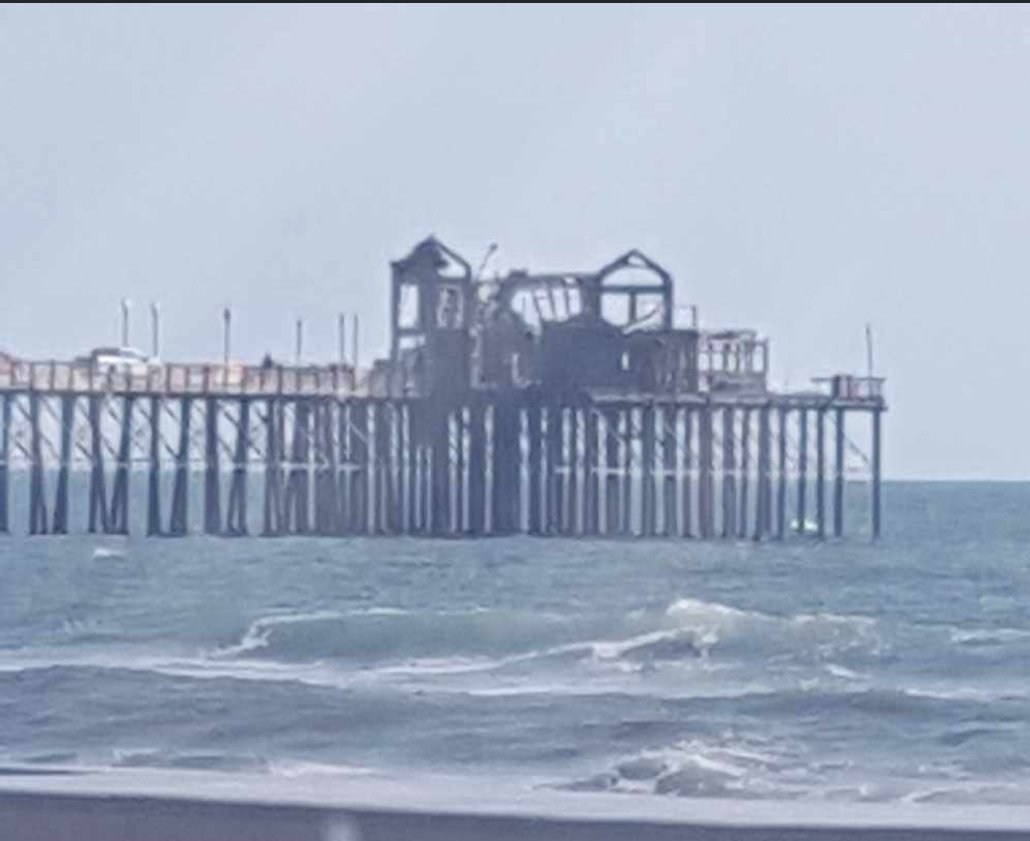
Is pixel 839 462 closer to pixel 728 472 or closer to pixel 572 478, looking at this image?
pixel 728 472

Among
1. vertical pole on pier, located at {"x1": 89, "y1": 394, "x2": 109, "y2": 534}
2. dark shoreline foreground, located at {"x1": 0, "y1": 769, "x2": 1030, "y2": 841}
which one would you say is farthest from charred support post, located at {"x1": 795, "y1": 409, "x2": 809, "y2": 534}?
dark shoreline foreground, located at {"x1": 0, "y1": 769, "x2": 1030, "y2": 841}

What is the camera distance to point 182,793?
6.79 m

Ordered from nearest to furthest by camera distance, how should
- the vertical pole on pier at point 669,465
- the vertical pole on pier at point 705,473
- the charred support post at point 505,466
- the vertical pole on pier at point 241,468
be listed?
the vertical pole on pier at point 241,468 < the charred support post at point 505,466 < the vertical pole on pier at point 705,473 < the vertical pole on pier at point 669,465

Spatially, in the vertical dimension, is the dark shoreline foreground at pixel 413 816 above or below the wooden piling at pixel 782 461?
below

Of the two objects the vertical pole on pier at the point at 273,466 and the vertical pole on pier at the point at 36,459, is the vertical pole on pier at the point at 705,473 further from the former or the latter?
the vertical pole on pier at the point at 36,459

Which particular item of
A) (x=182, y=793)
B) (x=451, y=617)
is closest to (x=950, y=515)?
(x=451, y=617)

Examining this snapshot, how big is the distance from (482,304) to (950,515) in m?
41.9

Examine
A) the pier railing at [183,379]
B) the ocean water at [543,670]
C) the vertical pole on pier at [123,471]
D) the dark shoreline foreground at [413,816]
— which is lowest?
the ocean water at [543,670]

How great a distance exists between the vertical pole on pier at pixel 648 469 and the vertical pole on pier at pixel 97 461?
999 cm

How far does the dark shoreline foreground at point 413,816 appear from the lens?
6.44m

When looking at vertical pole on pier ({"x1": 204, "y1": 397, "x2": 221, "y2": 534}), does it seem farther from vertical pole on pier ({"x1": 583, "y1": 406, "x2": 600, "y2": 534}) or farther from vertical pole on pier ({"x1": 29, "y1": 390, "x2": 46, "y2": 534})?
vertical pole on pier ({"x1": 583, "y1": 406, "x2": 600, "y2": 534})

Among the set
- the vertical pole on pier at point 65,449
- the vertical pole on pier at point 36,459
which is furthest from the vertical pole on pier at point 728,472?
the vertical pole on pier at point 36,459

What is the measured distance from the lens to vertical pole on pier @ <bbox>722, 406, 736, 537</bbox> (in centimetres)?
6078

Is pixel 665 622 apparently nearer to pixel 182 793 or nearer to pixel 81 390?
pixel 81 390
